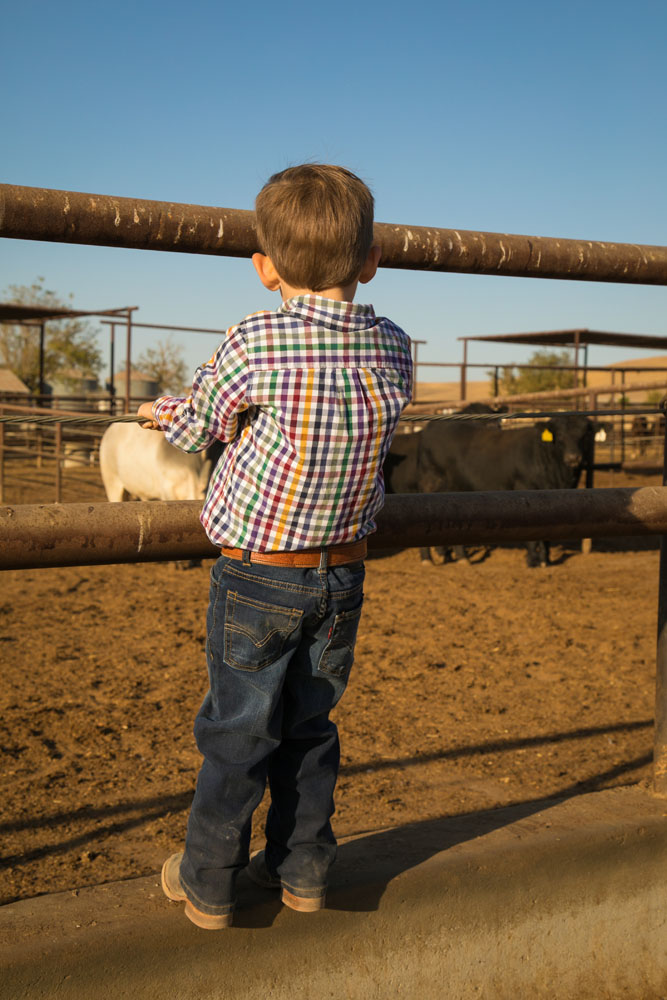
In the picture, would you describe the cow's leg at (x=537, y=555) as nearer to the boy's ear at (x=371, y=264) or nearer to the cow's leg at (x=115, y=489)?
the cow's leg at (x=115, y=489)

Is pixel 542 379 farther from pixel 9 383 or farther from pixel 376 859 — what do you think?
pixel 376 859

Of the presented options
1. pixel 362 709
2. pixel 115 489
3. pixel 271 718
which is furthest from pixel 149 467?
pixel 271 718

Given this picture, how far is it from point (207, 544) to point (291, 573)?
245 mm

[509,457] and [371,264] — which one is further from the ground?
[371,264]

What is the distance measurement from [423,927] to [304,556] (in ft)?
2.79

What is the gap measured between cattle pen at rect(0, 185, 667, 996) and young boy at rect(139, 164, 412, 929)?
6.8 inches

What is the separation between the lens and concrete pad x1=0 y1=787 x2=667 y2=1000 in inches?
59.6

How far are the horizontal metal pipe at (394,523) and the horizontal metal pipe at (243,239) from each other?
50cm

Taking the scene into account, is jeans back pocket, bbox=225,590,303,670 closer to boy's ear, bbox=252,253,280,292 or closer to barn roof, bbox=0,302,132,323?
boy's ear, bbox=252,253,280,292

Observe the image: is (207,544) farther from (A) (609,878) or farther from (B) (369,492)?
(A) (609,878)

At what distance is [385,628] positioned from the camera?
5602mm

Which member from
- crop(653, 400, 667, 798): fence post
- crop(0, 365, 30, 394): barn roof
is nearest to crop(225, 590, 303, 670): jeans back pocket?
crop(653, 400, 667, 798): fence post

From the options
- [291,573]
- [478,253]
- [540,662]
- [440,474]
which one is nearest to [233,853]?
[291,573]

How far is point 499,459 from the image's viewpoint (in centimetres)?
919
